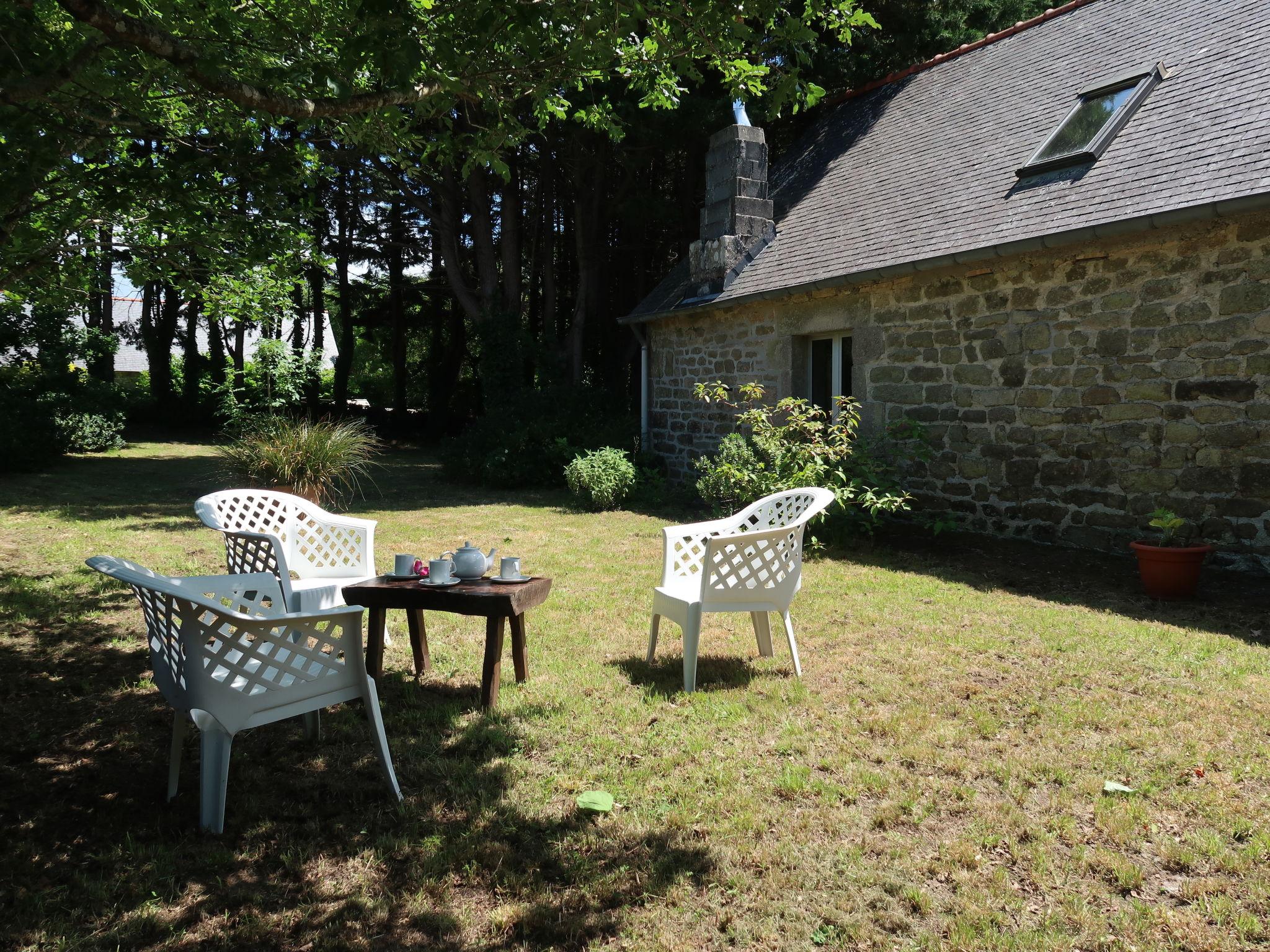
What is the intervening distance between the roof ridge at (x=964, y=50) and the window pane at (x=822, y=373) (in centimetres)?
486

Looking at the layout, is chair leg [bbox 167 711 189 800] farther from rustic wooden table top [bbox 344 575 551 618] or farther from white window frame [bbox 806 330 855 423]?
white window frame [bbox 806 330 855 423]

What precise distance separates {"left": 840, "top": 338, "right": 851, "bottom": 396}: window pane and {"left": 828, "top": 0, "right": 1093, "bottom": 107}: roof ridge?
482 centimetres

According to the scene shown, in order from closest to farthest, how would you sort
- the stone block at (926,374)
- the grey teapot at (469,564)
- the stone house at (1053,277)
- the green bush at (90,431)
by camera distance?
the grey teapot at (469,564), the stone house at (1053,277), the stone block at (926,374), the green bush at (90,431)

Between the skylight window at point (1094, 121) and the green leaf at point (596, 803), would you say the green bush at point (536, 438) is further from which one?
the green leaf at point (596, 803)

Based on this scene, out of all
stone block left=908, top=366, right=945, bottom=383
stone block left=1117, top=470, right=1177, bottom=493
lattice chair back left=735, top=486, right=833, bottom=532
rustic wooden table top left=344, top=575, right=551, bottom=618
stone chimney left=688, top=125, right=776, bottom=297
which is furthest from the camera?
stone chimney left=688, top=125, right=776, bottom=297

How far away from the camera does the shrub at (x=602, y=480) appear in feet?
34.4

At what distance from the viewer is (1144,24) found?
873 centimetres

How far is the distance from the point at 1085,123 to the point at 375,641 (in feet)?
25.3

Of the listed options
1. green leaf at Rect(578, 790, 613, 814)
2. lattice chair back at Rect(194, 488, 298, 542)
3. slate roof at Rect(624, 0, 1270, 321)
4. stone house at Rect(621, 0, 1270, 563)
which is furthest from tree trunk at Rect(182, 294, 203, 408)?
green leaf at Rect(578, 790, 613, 814)

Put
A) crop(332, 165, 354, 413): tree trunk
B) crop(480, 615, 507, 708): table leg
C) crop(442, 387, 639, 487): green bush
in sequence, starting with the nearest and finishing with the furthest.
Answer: crop(480, 615, 507, 708): table leg → crop(442, 387, 639, 487): green bush → crop(332, 165, 354, 413): tree trunk

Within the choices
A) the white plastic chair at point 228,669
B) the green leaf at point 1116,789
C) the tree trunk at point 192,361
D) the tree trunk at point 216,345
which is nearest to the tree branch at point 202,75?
the white plastic chair at point 228,669

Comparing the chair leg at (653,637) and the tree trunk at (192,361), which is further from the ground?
the tree trunk at (192,361)

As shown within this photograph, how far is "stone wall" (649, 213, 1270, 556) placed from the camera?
6062 millimetres

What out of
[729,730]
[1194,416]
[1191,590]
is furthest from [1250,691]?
[1194,416]
